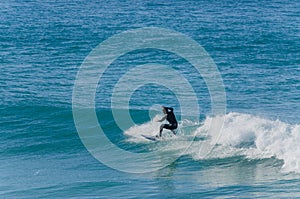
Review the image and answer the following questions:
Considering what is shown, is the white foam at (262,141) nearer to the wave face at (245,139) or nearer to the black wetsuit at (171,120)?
the wave face at (245,139)

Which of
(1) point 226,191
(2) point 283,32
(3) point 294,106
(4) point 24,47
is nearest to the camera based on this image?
(1) point 226,191

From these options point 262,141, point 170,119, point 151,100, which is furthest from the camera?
point 151,100

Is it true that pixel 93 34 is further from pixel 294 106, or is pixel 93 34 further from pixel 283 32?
pixel 294 106

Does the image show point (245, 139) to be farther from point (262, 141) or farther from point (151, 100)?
point (151, 100)

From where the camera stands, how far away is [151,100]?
160 feet

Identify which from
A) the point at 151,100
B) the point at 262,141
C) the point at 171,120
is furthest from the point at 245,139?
the point at 151,100

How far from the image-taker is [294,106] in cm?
4706

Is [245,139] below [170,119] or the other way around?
below

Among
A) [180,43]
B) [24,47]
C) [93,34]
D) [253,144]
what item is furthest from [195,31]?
[253,144]

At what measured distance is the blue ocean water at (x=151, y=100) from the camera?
3212 centimetres

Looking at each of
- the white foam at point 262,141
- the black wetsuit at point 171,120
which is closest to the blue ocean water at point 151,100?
the white foam at point 262,141

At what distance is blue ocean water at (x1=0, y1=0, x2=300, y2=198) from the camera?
3212cm

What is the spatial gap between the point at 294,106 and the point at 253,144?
11.4 metres

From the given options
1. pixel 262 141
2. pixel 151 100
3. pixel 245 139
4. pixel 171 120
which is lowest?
pixel 262 141
